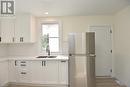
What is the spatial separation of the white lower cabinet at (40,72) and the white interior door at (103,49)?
5.17 ft

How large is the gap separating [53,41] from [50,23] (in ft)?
2.15

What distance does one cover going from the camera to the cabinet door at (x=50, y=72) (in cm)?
Result: 508

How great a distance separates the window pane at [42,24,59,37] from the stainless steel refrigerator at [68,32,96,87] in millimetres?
1387

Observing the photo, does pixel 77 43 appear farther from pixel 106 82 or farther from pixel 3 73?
pixel 3 73

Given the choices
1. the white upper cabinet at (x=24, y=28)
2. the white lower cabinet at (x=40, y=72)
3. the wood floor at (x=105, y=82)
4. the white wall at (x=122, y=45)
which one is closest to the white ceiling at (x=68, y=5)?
the white wall at (x=122, y=45)

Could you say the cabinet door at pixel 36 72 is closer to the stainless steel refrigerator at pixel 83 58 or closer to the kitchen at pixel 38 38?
the kitchen at pixel 38 38

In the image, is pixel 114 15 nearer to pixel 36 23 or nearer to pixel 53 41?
→ pixel 53 41

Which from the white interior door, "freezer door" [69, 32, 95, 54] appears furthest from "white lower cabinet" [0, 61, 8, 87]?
the white interior door

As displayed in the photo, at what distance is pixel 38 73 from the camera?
5.14 m

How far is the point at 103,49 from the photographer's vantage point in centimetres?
604

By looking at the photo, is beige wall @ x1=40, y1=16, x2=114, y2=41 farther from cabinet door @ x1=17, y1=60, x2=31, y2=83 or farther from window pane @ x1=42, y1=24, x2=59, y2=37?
cabinet door @ x1=17, y1=60, x2=31, y2=83

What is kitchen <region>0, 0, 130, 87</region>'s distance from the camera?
16.2 ft

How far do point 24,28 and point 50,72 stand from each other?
165 cm

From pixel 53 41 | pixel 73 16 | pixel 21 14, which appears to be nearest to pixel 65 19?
pixel 73 16
